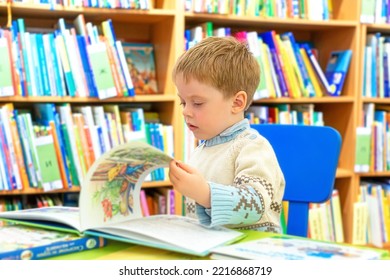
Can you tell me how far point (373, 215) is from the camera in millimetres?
3002

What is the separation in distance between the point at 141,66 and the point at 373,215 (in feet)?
4.67

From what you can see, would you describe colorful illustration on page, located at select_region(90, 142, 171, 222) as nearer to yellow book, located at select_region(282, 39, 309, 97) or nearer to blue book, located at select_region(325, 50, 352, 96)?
yellow book, located at select_region(282, 39, 309, 97)

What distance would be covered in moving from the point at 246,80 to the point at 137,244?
0.51m

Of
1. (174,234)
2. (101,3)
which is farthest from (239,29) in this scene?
(174,234)

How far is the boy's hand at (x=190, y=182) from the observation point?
1.01 m

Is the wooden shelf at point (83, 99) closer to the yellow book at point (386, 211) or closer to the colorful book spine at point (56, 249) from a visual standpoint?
the yellow book at point (386, 211)

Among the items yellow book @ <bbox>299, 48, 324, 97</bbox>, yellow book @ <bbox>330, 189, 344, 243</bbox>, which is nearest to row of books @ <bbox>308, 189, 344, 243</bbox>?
yellow book @ <bbox>330, 189, 344, 243</bbox>

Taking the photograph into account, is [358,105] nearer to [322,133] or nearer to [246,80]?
[322,133]

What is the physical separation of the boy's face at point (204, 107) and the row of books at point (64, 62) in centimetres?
115

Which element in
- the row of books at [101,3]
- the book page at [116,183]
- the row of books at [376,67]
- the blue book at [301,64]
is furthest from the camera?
the row of books at [376,67]

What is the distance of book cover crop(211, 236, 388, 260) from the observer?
0.85 metres

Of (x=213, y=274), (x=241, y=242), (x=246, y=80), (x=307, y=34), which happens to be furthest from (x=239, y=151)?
(x=307, y=34)

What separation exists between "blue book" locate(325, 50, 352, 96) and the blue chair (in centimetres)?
135

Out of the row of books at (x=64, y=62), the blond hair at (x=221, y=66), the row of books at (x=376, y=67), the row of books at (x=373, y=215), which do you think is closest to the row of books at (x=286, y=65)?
the row of books at (x=376, y=67)
